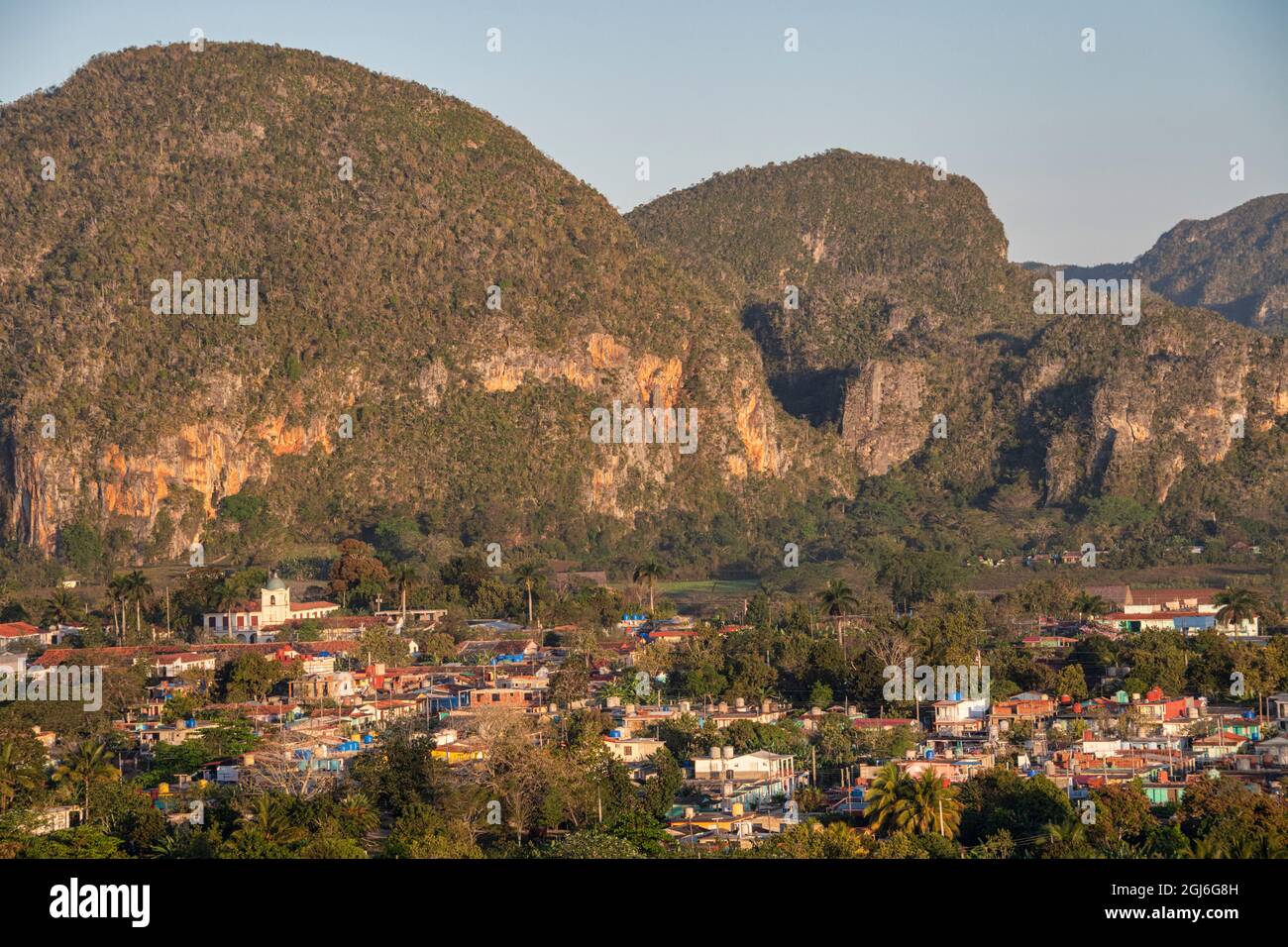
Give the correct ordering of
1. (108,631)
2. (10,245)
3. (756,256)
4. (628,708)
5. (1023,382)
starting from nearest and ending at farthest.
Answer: (628,708)
(108,631)
(10,245)
(1023,382)
(756,256)

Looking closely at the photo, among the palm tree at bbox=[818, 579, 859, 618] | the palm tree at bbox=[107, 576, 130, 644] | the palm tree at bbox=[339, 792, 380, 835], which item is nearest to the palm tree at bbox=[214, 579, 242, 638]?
the palm tree at bbox=[107, 576, 130, 644]

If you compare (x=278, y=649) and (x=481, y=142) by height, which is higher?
(x=481, y=142)

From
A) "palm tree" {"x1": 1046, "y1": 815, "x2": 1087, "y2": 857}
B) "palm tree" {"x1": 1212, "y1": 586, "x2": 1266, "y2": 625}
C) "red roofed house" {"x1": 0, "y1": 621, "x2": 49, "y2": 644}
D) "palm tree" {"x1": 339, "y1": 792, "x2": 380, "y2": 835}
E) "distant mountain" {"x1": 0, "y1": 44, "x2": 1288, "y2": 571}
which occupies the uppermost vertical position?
"distant mountain" {"x1": 0, "y1": 44, "x2": 1288, "y2": 571}

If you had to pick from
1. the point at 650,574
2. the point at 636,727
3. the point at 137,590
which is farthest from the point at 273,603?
the point at 636,727

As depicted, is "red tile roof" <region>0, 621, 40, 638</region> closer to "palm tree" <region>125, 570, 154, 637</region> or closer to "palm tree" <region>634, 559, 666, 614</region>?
"palm tree" <region>125, 570, 154, 637</region>

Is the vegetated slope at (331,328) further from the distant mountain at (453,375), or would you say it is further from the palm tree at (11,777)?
the palm tree at (11,777)
